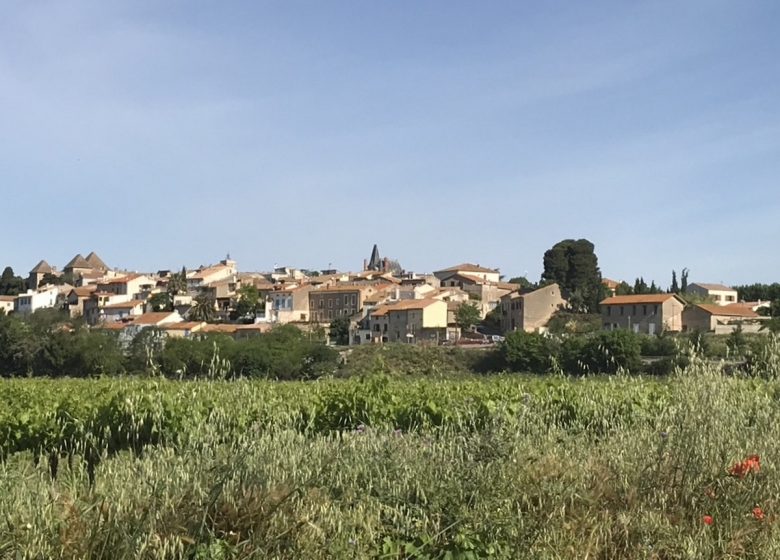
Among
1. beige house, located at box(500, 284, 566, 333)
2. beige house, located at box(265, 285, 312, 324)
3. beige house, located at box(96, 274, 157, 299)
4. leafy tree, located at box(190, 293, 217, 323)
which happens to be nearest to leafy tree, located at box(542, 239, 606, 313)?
beige house, located at box(500, 284, 566, 333)

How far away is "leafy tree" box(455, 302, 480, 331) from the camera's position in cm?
7644

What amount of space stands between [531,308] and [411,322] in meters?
11.5

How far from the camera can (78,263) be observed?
404ft

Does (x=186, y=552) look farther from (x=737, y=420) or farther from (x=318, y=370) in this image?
(x=318, y=370)

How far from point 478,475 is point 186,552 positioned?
1541 millimetres

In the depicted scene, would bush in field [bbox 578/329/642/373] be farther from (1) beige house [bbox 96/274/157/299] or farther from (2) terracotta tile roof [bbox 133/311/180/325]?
(1) beige house [bbox 96/274/157/299]

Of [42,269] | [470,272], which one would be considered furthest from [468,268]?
[42,269]

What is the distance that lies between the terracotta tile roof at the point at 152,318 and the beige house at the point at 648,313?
42.4 m

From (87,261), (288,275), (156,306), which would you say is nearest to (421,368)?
(156,306)

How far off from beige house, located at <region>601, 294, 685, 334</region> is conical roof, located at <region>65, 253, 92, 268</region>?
82.3m

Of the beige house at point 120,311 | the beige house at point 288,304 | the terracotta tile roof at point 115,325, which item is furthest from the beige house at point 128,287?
the beige house at point 288,304

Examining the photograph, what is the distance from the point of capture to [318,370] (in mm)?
53875

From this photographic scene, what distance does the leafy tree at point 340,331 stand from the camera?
79750 mm

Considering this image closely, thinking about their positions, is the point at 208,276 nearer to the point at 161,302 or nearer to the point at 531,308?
the point at 161,302
